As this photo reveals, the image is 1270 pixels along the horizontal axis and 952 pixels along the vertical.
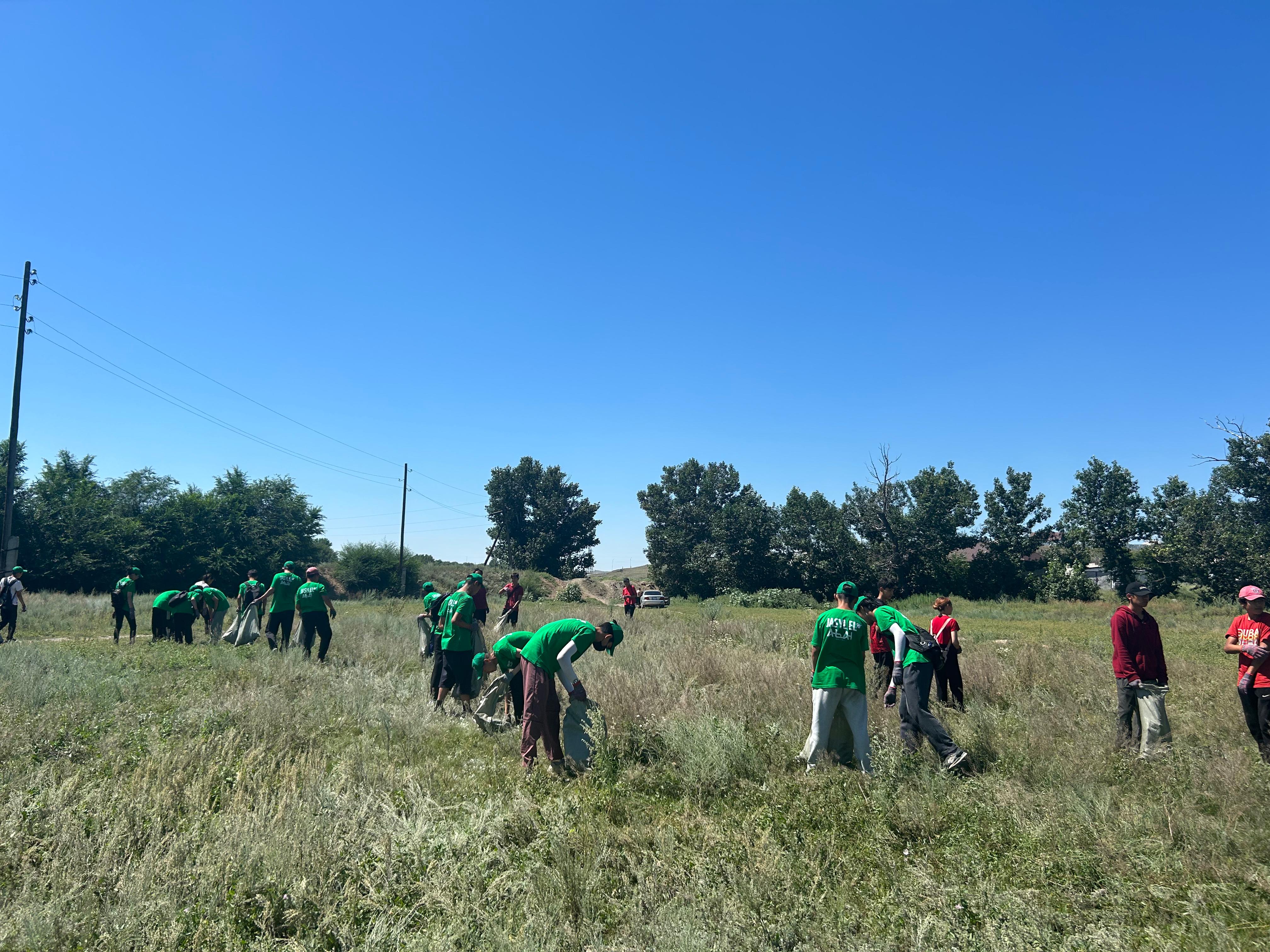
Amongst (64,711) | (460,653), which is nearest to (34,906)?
(64,711)

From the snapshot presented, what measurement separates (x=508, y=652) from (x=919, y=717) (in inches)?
150

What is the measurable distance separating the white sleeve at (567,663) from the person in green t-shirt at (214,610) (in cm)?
1106

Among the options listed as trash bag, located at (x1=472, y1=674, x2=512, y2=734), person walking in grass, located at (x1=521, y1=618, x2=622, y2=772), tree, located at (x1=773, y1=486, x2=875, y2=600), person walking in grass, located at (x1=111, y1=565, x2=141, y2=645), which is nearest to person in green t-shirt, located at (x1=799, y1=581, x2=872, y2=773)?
person walking in grass, located at (x1=521, y1=618, x2=622, y2=772)

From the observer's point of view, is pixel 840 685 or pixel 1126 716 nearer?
pixel 840 685

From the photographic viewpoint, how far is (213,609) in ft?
47.3

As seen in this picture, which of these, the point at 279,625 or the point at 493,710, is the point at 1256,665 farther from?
the point at 279,625

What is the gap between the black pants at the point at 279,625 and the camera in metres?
11.9

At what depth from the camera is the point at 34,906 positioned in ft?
10.9

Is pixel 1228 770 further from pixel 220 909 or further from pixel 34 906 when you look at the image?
pixel 34 906

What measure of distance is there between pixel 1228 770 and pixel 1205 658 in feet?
37.4

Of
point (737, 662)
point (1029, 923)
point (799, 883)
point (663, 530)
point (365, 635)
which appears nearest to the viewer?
point (1029, 923)

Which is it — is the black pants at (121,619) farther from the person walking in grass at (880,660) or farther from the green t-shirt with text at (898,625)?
the green t-shirt with text at (898,625)

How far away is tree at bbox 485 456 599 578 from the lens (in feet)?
223

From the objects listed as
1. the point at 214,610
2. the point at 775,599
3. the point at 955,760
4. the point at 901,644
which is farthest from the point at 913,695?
the point at 775,599
